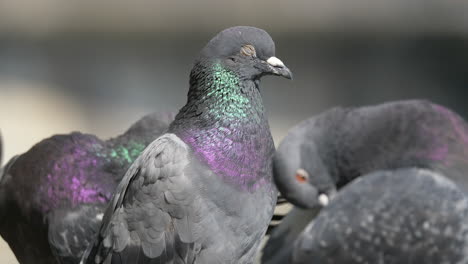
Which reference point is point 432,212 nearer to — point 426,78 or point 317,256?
point 317,256

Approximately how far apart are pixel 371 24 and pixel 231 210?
238 inches

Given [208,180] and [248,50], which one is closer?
[208,180]

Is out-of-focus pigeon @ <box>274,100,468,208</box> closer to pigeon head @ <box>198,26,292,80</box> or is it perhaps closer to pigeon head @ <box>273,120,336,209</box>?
pigeon head @ <box>273,120,336,209</box>

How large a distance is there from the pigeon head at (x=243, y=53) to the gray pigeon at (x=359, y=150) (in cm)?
63

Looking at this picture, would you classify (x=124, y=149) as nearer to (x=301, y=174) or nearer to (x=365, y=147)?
(x=301, y=174)

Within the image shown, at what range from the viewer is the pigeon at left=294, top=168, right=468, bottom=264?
4.14 metres

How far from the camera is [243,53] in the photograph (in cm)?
420

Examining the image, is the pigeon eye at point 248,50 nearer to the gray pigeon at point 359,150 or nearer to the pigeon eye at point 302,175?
the gray pigeon at point 359,150

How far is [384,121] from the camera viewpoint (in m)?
4.71

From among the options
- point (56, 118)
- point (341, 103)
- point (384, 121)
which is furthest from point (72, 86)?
point (384, 121)

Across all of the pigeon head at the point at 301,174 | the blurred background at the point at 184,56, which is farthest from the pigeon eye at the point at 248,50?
the blurred background at the point at 184,56

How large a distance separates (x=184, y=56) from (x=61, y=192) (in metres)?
5.07

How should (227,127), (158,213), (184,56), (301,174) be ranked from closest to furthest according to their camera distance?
(158,213), (227,127), (301,174), (184,56)

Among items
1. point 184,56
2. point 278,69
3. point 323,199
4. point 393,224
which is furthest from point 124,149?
point 184,56
